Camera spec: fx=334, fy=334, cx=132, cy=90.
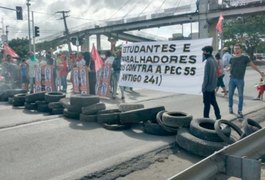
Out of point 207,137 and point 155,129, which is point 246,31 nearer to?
point 155,129

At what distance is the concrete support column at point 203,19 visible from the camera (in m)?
52.6

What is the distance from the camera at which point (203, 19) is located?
174ft

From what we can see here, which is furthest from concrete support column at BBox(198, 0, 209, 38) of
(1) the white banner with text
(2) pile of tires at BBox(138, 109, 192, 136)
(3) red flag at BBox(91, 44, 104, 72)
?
(2) pile of tires at BBox(138, 109, 192, 136)

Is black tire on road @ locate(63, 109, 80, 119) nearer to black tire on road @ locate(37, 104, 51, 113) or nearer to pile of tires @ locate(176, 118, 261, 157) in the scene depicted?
black tire on road @ locate(37, 104, 51, 113)

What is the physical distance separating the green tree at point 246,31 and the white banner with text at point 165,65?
174 ft

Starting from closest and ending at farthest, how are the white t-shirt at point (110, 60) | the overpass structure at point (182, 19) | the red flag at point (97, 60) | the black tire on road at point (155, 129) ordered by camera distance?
the black tire on road at point (155, 129) < the white t-shirt at point (110, 60) < the red flag at point (97, 60) < the overpass structure at point (182, 19)

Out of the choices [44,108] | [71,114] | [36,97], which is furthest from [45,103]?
[71,114]

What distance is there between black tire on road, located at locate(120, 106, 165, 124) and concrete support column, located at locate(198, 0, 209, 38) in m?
47.1

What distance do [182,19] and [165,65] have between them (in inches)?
2142

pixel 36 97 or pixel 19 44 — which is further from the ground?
pixel 19 44

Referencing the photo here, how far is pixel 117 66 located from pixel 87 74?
4.87 ft

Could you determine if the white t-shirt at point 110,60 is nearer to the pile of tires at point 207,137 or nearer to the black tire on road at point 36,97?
the black tire on road at point 36,97

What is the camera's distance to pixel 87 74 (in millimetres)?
14094

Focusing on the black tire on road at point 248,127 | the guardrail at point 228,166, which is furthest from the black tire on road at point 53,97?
the guardrail at point 228,166
